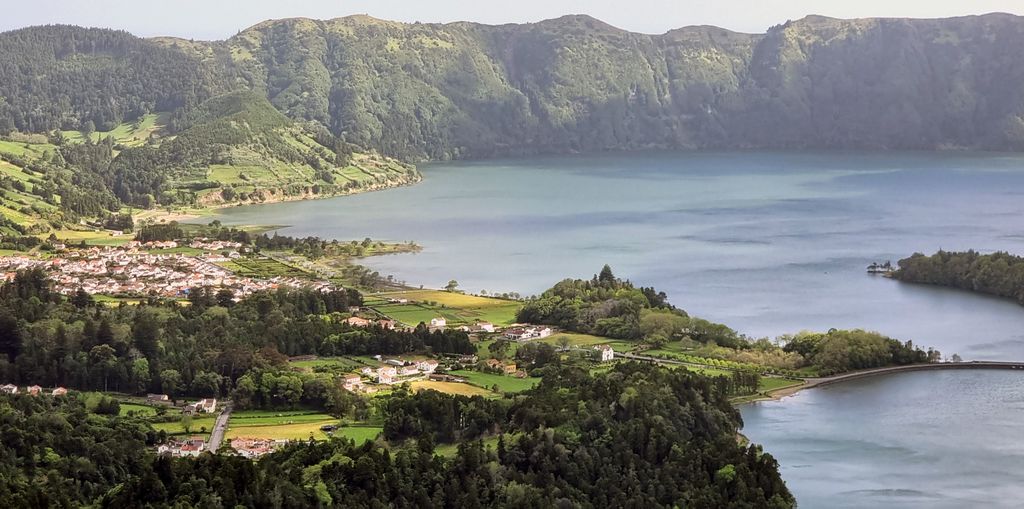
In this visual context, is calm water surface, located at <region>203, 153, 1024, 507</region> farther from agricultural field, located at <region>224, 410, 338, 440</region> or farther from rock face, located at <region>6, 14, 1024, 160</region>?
rock face, located at <region>6, 14, 1024, 160</region>

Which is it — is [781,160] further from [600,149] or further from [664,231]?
[664,231]

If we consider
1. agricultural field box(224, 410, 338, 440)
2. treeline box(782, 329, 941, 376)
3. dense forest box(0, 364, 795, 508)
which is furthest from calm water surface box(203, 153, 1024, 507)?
agricultural field box(224, 410, 338, 440)

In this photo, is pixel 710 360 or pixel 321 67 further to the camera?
pixel 321 67

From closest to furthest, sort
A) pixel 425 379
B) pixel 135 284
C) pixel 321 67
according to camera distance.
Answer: pixel 425 379, pixel 135 284, pixel 321 67

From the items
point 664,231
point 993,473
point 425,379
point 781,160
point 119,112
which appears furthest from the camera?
point 781,160

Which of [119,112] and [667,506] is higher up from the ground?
[119,112]

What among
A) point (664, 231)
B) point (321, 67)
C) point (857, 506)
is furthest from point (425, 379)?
point (321, 67)

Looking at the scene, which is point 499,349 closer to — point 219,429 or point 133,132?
point 219,429
